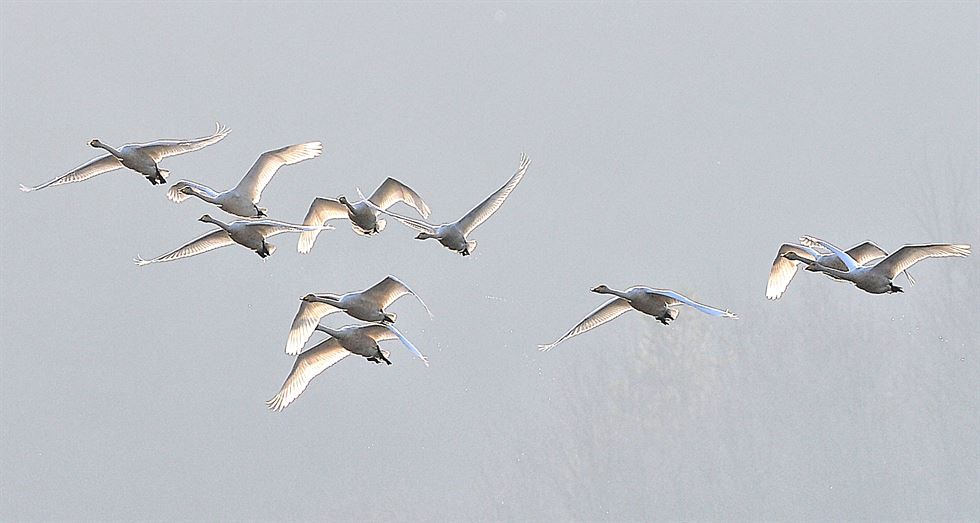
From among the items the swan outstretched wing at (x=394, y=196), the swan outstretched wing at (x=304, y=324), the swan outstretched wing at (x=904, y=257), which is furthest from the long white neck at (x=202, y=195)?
the swan outstretched wing at (x=904, y=257)

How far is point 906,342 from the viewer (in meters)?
Answer: 64.1

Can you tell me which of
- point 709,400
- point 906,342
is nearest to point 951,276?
point 906,342

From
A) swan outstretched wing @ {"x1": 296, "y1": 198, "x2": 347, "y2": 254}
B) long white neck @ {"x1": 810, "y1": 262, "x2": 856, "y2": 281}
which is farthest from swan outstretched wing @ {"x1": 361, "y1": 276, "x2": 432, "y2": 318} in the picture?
long white neck @ {"x1": 810, "y1": 262, "x2": 856, "y2": 281}

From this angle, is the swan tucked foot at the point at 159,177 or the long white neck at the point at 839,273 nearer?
the long white neck at the point at 839,273

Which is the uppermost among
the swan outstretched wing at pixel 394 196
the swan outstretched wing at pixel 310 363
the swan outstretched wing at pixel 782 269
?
the swan outstretched wing at pixel 782 269

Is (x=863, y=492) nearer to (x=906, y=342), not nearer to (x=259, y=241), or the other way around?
(x=906, y=342)

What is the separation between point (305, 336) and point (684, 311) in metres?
45.8

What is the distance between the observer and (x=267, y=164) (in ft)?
47.4

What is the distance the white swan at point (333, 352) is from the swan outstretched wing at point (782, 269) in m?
4.61

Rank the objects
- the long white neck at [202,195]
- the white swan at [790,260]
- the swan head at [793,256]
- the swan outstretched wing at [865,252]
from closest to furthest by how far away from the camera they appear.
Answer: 1. the long white neck at [202,195]
2. the swan head at [793,256]
3. the white swan at [790,260]
4. the swan outstretched wing at [865,252]

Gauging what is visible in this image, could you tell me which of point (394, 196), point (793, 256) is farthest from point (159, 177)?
point (793, 256)

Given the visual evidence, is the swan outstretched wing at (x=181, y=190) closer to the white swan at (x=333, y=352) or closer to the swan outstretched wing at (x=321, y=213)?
the white swan at (x=333, y=352)

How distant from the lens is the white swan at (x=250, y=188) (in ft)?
45.5

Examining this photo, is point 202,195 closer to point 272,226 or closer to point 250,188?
point 250,188
